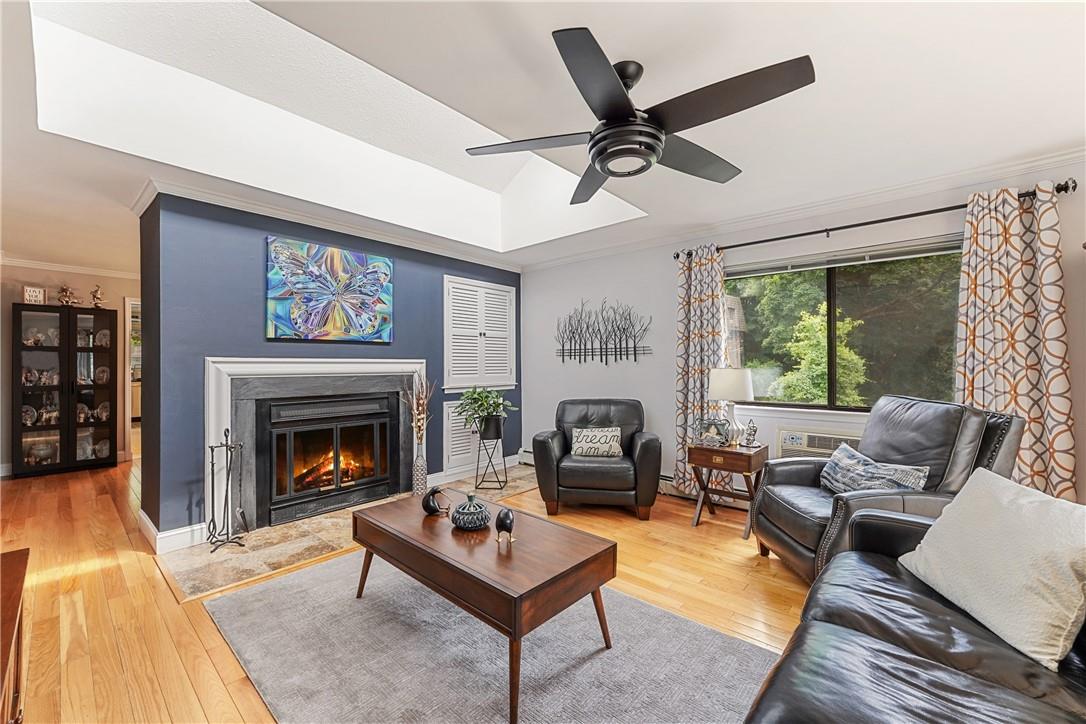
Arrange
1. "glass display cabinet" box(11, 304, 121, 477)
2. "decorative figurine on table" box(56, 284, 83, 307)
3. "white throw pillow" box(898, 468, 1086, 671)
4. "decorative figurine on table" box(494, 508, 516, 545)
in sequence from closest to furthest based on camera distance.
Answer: "white throw pillow" box(898, 468, 1086, 671) → "decorative figurine on table" box(494, 508, 516, 545) → "glass display cabinet" box(11, 304, 121, 477) → "decorative figurine on table" box(56, 284, 83, 307)

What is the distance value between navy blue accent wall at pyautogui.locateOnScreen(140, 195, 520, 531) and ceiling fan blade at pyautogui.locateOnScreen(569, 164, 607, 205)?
2.50 m

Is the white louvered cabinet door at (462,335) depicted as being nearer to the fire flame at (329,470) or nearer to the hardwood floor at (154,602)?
the fire flame at (329,470)

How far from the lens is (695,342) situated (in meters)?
4.09

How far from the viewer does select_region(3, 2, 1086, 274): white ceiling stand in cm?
167

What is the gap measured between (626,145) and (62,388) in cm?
672

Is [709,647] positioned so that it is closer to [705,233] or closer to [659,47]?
[659,47]

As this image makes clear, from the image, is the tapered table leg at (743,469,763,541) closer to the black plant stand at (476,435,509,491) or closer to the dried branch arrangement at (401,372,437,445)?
the black plant stand at (476,435,509,491)

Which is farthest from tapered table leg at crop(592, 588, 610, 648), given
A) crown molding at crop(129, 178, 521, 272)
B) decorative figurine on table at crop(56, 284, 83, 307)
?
decorative figurine on table at crop(56, 284, 83, 307)

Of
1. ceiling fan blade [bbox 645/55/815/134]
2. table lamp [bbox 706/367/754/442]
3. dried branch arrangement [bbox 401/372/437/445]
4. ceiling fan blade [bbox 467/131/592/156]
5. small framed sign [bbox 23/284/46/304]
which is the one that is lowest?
dried branch arrangement [bbox 401/372/437/445]

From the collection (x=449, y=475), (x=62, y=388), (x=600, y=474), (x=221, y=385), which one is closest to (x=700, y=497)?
(x=600, y=474)

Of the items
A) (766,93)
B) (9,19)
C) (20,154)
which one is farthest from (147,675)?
(766,93)

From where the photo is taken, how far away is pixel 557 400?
210 inches

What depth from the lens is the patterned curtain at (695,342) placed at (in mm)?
4004

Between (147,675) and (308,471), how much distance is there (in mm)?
1978
